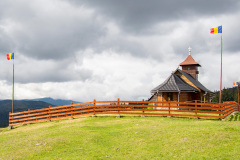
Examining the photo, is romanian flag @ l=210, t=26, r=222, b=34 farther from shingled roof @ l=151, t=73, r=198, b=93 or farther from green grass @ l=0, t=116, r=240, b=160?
green grass @ l=0, t=116, r=240, b=160

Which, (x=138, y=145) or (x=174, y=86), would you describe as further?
(x=174, y=86)

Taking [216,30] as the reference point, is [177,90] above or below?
below

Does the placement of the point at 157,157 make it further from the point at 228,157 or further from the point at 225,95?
the point at 225,95

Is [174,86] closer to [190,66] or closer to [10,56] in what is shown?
[190,66]

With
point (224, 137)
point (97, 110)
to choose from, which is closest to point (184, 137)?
point (224, 137)

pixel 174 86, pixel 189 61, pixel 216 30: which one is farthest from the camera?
pixel 189 61

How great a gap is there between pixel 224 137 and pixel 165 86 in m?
23.4

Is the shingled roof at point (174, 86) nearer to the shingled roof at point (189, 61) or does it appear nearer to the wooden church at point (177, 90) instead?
the wooden church at point (177, 90)

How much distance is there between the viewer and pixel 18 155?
11539mm

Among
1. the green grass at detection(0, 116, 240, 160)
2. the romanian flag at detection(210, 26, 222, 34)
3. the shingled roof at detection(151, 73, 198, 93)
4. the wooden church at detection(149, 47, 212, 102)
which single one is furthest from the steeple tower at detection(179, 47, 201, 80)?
the green grass at detection(0, 116, 240, 160)

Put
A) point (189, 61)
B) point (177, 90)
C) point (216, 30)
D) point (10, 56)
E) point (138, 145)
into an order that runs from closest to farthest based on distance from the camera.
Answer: point (138, 145)
point (216, 30)
point (10, 56)
point (177, 90)
point (189, 61)

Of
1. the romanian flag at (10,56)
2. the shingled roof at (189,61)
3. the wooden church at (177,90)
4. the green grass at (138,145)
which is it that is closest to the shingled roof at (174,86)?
the wooden church at (177,90)

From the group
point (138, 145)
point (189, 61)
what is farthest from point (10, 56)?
point (189, 61)

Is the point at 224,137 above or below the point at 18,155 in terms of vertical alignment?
above
